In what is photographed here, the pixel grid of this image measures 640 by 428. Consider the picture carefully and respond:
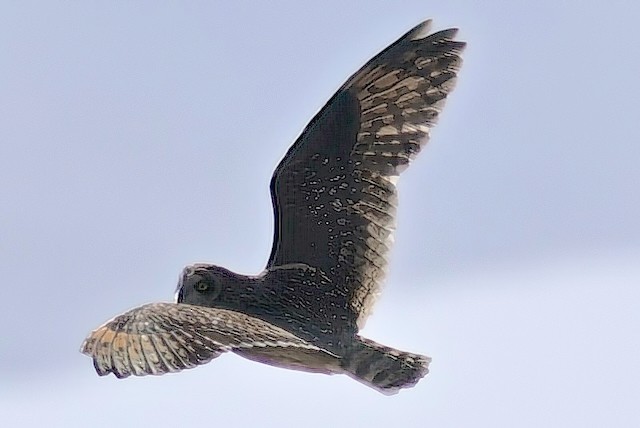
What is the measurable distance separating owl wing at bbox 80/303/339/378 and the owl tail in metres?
0.55

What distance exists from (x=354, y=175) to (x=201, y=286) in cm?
125

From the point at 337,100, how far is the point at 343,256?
995mm

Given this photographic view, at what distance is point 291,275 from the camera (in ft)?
26.1

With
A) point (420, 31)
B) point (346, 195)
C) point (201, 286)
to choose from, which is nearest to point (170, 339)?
point (201, 286)

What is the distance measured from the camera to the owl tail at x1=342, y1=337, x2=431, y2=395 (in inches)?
284

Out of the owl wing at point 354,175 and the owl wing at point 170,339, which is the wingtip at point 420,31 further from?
the owl wing at point 170,339

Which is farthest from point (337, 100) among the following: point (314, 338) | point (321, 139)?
point (314, 338)

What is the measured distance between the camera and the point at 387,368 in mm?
7246

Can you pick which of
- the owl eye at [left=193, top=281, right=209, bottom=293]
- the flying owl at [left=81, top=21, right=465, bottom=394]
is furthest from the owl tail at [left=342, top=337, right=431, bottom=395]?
the owl eye at [left=193, top=281, right=209, bottom=293]

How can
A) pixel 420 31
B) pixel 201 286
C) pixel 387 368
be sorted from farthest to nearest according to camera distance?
pixel 420 31
pixel 201 286
pixel 387 368

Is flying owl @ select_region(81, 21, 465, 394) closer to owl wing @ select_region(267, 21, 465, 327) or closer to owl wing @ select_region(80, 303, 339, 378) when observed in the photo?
owl wing @ select_region(267, 21, 465, 327)

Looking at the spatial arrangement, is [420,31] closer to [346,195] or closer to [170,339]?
[346,195]

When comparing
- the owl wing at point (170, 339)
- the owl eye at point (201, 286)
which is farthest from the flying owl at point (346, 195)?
the owl wing at point (170, 339)

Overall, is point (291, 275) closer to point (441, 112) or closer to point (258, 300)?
point (258, 300)
